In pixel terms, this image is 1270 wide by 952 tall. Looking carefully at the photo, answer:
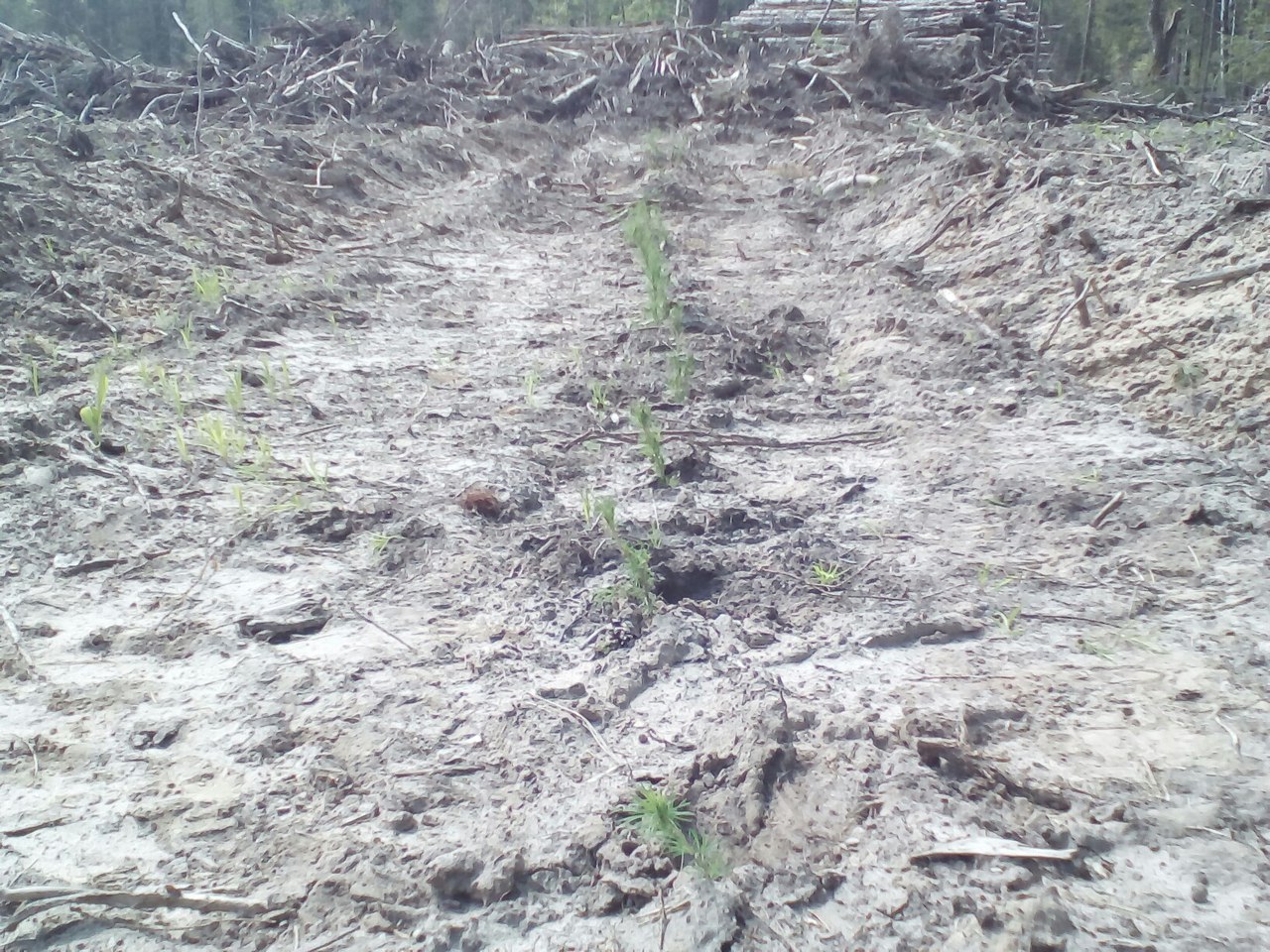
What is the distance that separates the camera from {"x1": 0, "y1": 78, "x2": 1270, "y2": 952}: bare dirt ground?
179 centimetres

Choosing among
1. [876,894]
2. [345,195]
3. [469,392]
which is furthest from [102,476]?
[345,195]

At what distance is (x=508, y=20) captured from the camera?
21.4 metres

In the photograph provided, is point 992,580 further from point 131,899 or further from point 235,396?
point 235,396

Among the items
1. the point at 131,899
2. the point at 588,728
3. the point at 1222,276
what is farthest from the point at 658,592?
the point at 1222,276

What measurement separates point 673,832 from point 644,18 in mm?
31213

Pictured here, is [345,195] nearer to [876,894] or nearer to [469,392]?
[469,392]

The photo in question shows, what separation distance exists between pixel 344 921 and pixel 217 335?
357cm

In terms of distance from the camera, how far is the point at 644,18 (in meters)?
29.6

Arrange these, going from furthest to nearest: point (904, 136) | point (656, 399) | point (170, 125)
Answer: point (170, 125)
point (904, 136)
point (656, 399)

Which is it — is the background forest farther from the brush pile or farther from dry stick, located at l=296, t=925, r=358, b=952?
dry stick, located at l=296, t=925, r=358, b=952

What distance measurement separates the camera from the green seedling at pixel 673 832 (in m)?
1.83

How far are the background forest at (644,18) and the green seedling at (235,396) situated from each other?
49.8 ft

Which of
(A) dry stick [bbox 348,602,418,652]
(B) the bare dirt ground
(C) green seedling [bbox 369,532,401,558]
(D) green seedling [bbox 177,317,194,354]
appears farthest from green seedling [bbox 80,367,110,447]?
(A) dry stick [bbox 348,602,418,652]

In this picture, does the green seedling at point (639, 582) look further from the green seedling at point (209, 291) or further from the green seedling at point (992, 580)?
the green seedling at point (209, 291)
